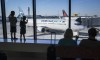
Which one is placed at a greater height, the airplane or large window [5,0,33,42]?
large window [5,0,33,42]

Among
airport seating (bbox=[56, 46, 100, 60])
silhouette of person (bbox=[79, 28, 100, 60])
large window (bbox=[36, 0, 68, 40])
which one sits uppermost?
large window (bbox=[36, 0, 68, 40])

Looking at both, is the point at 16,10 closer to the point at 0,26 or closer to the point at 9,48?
the point at 0,26

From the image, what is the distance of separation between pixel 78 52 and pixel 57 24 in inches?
180

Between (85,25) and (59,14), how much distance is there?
985 millimetres

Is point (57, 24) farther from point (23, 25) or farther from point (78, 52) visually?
point (78, 52)

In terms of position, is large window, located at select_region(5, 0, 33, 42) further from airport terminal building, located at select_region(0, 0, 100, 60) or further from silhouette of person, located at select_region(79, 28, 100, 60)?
silhouette of person, located at select_region(79, 28, 100, 60)

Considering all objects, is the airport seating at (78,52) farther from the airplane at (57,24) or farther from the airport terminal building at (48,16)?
the airplane at (57,24)

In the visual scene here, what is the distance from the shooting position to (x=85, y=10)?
6.99 metres

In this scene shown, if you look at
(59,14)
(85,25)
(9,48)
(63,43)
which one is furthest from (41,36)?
(63,43)

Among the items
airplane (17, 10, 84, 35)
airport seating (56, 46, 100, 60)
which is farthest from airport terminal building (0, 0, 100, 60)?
airport seating (56, 46, 100, 60)

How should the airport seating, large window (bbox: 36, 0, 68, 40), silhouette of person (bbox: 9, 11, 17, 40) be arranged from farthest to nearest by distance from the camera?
large window (bbox: 36, 0, 68, 40) → silhouette of person (bbox: 9, 11, 17, 40) → the airport seating

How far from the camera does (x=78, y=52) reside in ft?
10.6

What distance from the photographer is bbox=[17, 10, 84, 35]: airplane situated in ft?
23.4

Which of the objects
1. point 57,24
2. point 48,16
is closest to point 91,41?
point 48,16
